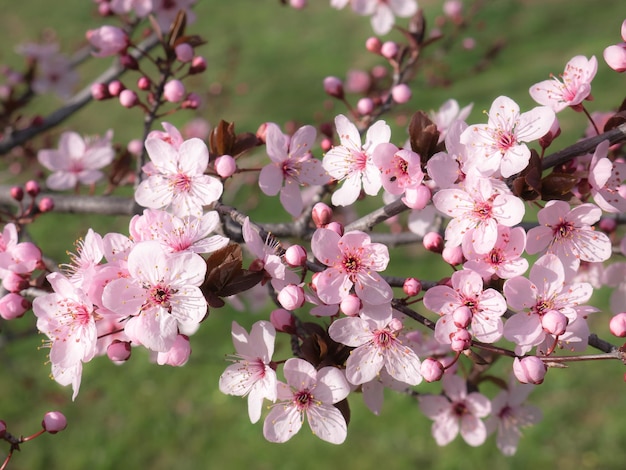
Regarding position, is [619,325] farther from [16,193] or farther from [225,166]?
[16,193]

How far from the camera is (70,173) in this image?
241 cm

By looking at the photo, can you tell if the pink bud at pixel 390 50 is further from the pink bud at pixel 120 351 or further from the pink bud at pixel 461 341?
the pink bud at pixel 120 351

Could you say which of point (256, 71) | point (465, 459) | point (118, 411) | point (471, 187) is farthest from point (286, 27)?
point (471, 187)

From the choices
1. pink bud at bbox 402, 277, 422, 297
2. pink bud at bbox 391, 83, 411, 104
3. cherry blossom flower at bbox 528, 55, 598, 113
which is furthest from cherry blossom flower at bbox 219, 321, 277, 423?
pink bud at bbox 391, 83, 411, 104

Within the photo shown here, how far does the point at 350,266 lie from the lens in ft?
4.64

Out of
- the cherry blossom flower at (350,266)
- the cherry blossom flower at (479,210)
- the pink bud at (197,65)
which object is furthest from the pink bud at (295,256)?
the pink bud at (197,65)

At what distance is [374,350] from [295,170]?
2.07 feet

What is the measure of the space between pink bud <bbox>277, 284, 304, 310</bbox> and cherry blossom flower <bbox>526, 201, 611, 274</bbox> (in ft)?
1.96

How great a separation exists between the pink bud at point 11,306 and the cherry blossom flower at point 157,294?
42cm

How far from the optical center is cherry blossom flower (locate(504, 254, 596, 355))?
4.46 ft

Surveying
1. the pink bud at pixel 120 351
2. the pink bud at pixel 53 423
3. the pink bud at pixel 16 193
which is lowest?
the pink bud at pixel 53 423

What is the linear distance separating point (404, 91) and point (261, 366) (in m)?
1.17

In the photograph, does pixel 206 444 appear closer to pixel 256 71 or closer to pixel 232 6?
pixel 256 71

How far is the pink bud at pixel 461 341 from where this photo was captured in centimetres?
130
